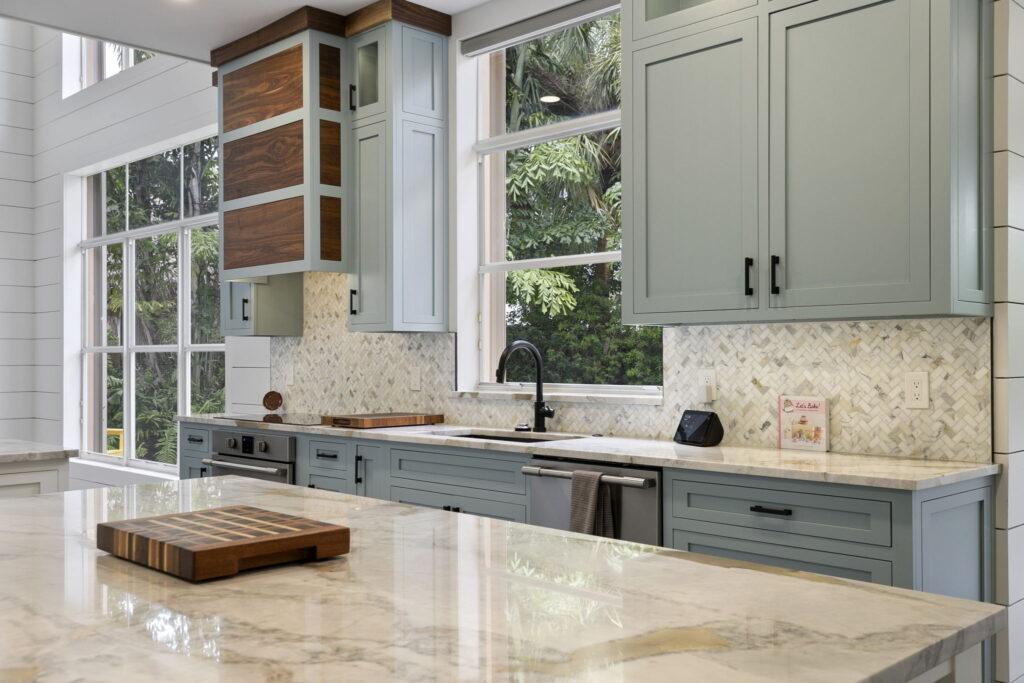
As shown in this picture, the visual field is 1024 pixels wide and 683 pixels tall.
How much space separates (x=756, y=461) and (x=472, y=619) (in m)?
1.82

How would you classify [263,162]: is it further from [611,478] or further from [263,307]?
[611,478]

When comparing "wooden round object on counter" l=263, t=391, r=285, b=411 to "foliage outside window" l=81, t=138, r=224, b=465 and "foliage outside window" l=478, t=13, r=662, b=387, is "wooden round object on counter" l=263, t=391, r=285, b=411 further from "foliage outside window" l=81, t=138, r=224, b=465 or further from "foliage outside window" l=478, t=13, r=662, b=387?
"foliage outside window" l=478, t=13, r=662, b=387

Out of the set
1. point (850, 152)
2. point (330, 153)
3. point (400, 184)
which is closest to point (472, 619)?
point (850, 152)

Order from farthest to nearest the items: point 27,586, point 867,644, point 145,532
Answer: point 145,532 → point 27,586 → point 867,644

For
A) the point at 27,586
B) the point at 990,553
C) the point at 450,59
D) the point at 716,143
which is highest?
the point at 450,59

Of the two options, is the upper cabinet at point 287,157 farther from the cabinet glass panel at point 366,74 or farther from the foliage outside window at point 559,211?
the foliage outside window at point 559,211

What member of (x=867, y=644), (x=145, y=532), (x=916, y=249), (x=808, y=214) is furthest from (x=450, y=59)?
(x=867, y=644)

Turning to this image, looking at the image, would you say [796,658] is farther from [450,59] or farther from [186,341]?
[186,341]

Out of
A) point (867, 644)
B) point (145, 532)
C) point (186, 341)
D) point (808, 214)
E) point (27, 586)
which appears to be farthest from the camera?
point (186, 341)

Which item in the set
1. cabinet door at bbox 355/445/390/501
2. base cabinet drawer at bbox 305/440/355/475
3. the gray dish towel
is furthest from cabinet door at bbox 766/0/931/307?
base cabinet drawer at bbox 305/440/355/475

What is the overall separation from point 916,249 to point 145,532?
2120 mm

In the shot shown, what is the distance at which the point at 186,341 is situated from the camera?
6344 mm

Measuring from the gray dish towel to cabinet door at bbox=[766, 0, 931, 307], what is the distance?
83 cm

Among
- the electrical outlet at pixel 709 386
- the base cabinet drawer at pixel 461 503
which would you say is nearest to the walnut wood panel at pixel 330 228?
the base cabinet drawer at pixel 461 503
